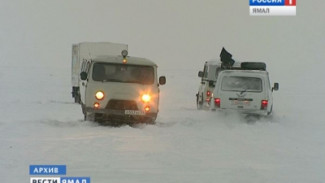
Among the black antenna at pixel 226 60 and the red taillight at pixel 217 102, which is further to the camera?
the black antenna at pixel 226 60

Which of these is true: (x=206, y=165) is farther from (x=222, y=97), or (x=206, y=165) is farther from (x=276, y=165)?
(x=222, y=97)

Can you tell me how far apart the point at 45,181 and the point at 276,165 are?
382 cm

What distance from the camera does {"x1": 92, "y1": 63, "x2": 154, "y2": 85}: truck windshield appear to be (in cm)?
1541

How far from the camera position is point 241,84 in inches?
667

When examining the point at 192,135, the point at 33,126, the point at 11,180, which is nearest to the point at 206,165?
the point at 11,180

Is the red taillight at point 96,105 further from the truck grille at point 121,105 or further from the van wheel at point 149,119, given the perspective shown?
the van wheel at point 149,119

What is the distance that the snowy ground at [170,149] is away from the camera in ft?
27.6

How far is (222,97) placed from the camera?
16641 millimetres

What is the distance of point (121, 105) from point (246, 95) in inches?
150

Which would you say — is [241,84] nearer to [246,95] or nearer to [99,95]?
[246,95]

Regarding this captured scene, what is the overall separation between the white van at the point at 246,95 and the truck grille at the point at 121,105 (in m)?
2.79

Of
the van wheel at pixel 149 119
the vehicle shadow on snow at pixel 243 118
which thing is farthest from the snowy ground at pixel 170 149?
the van wheel at pixel 149 119

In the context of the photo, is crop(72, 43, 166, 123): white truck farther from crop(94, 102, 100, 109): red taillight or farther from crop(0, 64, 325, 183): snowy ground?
crop(0, 64, 325, 183): snowy ground

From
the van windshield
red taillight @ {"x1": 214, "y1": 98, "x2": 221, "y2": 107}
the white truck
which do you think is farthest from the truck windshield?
the van windshield
